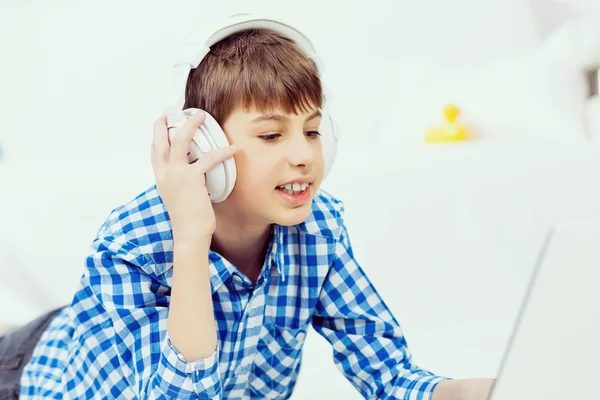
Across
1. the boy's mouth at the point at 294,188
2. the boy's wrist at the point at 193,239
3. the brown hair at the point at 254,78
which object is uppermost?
the brown hair at the point at 254,78

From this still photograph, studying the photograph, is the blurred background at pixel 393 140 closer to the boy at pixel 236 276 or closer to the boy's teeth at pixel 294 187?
the boy at pixel 236 276

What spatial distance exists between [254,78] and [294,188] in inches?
5.7

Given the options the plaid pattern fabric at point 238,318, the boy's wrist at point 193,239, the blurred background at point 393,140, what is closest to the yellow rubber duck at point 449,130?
the blurred background at point 393,140

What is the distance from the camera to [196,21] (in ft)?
7.83

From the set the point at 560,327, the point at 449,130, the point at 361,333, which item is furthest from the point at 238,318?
the point at 449,130

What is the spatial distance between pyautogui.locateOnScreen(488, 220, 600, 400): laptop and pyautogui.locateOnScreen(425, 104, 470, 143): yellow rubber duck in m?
1.68

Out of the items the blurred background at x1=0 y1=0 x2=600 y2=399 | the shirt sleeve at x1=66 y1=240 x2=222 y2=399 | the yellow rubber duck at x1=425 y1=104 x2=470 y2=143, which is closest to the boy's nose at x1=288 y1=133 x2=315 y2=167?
the shirt sleeve at x1=66 y1=240 x2=222 y2=399

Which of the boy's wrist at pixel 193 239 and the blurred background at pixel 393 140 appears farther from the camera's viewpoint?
the blurred background at pixel 393 140

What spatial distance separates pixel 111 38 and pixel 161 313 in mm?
1655

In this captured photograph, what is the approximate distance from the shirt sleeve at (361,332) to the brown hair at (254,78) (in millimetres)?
275

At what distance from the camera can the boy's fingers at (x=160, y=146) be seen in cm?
89

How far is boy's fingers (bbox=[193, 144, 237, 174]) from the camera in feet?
2.81

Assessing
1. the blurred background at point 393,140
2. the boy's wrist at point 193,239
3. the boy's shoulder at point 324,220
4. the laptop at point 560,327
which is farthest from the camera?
the blurred background at point 393,140

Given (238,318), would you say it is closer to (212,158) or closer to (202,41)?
(212,158)
